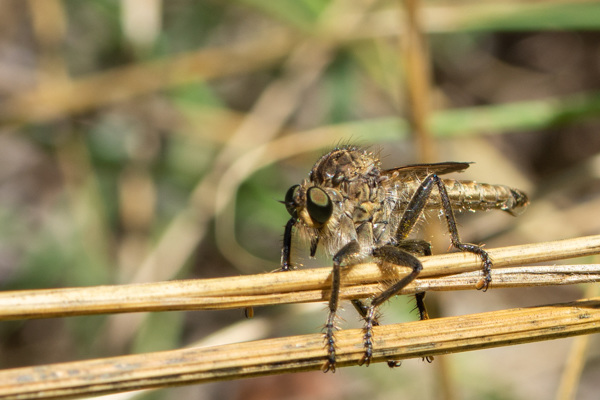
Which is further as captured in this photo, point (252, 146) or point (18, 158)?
point (18, 158)

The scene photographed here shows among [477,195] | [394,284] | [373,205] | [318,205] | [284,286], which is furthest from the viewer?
[477,195]

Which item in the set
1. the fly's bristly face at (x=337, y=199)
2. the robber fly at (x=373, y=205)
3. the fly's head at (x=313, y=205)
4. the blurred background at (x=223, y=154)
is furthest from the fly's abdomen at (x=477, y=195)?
the fly's head at (x=313, y=205)

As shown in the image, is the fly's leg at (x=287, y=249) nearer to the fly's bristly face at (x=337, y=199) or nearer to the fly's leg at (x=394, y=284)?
the fly's bristly face at (x=337, y=199)

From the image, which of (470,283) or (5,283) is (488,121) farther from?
(5,283)

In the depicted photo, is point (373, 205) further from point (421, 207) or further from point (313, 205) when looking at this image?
point (313, 205)

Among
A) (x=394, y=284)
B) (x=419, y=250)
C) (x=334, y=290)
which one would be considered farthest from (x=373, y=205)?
(x=334, y=290)

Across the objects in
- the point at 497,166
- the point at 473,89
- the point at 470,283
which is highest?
the point at 473,89

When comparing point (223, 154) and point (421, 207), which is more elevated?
point (223, 154)

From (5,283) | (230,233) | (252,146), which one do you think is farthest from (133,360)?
(5,283)
